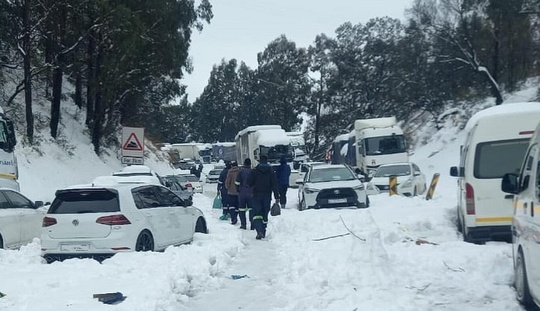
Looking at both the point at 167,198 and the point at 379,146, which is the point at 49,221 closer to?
the point at 167,198

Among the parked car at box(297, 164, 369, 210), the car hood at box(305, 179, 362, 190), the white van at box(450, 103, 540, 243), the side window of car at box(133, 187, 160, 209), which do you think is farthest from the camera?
the car hood at box(305, 179, 362, 190)

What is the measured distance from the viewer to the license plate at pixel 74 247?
1173cm

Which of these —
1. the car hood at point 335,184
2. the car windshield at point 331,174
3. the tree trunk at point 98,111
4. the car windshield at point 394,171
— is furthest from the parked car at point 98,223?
the tree trunk at point 98,111

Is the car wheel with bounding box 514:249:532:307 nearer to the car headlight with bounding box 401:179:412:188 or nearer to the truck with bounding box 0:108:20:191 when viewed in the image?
the truck with bounding box 0:108:20:191

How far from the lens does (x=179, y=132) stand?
11188cm

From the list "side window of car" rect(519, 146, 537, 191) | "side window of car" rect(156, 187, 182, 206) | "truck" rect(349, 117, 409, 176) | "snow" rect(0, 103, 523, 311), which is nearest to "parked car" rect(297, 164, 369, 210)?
"snow" rect(0, 103, 523, 311)

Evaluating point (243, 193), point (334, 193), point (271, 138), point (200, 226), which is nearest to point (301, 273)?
point (200, 226)

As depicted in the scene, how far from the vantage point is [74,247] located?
11.8 m

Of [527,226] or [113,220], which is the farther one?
[113,220]

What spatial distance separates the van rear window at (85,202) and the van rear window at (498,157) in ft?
20.8

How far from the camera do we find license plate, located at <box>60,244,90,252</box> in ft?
38.5

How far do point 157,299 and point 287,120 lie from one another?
215 feet

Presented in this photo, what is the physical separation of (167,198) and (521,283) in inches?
322

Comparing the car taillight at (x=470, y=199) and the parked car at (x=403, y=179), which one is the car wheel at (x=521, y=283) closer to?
the car taillight at (x=470, y=199)
